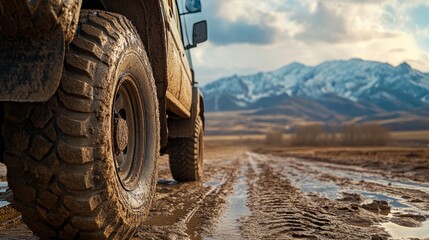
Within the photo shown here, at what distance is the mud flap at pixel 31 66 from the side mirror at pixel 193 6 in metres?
3.49

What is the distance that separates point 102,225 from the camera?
2029 millimetres

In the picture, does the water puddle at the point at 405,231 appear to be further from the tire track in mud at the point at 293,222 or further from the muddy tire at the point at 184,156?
the muddy tire at the point at 184,156

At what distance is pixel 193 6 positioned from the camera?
5.16 metres

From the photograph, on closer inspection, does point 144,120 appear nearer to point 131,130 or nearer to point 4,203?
point 131,130

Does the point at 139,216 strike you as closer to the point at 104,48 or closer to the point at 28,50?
the point at 104,48

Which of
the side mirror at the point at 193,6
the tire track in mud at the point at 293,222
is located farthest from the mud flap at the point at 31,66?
the side mirror at the point at 193,6

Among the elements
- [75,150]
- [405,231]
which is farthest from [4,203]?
[405,231]

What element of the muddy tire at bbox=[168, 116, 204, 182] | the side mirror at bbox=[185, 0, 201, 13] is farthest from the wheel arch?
the muddy tire at bbox=[168, 116, 204, 182]

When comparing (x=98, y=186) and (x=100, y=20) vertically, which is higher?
(x=100, y=20)

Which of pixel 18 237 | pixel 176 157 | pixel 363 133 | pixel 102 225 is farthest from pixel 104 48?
pixel 363 133

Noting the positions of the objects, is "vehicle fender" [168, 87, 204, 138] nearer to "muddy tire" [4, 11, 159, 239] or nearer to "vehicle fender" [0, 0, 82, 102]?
"muddy tire" [4, 11, 159, 239]

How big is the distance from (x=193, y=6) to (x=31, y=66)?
361 cm

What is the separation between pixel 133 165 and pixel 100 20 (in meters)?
0.99

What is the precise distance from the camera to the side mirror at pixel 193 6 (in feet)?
16.8
